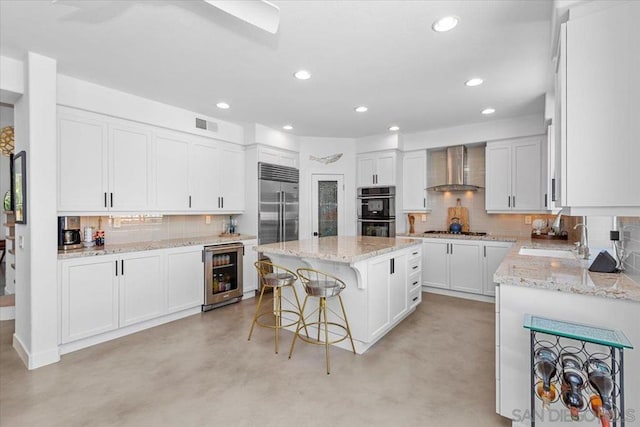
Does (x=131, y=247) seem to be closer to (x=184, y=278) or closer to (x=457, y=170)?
(x=184, y=278)

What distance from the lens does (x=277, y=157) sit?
5.16 m

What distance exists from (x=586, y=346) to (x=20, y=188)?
174 inches

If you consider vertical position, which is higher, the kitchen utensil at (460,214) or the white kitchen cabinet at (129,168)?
the white kitchen cabinet at (129,168)

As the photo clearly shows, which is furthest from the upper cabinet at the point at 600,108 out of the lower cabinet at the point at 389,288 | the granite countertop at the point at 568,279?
the lower cabinet at the point at 389,288

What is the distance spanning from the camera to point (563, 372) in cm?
152

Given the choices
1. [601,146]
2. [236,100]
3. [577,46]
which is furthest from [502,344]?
[236,100]

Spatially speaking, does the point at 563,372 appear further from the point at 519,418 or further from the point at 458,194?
the point at 458,194

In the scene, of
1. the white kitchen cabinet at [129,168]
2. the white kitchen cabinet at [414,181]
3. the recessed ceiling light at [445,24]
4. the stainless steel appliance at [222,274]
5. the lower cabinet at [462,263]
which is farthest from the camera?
the white kitchen cabinet at [414,181]

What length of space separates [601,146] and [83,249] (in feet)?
13.7

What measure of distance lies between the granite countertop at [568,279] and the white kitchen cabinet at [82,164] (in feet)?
12.1

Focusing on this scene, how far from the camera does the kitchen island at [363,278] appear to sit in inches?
109

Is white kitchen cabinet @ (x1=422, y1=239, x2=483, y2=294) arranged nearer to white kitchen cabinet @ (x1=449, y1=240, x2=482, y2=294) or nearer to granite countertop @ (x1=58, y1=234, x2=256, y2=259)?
white kitchen cabinet @ (x1=449, y1=240, x2=482, y2=294)

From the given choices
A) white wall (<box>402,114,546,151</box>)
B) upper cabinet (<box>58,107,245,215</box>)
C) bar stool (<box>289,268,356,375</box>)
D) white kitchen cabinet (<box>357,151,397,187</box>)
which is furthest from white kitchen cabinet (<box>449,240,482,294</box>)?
upper cabinet (<box>58,107,245,215</box>)

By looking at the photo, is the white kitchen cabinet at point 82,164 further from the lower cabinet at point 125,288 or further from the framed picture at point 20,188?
the lower cabinet at point 125,288
